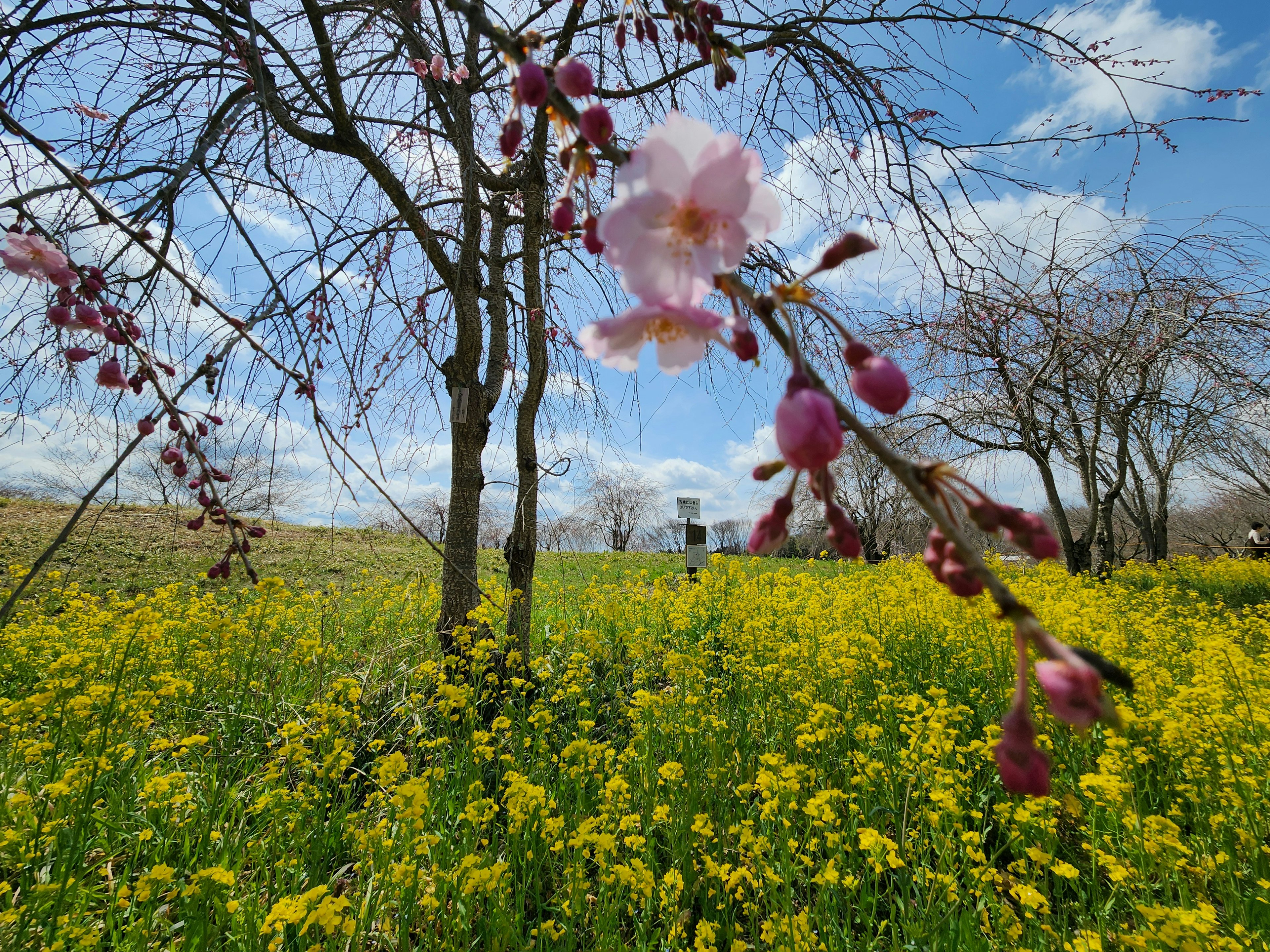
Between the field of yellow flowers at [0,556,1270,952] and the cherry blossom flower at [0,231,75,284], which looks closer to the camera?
the cherry blossom flower at [0,231,75,284]

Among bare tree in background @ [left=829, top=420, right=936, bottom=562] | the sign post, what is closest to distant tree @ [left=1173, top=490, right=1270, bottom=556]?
bare tree in background @ [left=829, top=420, right=936, bottom=562]

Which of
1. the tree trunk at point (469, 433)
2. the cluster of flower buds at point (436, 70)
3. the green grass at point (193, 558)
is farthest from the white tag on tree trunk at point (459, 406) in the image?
the green grass at point (193, 558)

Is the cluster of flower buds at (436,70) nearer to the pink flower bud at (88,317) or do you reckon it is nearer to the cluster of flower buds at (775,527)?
the pink flower bud at (88,317)

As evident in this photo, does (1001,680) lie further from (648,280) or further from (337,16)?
(337,16)

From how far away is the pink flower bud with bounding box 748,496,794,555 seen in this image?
18.9 inches

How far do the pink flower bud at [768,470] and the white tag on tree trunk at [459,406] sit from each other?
3414mm

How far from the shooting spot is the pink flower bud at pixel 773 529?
48cm

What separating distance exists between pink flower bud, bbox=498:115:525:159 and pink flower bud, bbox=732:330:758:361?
12.1 inches

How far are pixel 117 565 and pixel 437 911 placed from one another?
1117 centimetres

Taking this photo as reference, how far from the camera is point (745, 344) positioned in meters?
0.45

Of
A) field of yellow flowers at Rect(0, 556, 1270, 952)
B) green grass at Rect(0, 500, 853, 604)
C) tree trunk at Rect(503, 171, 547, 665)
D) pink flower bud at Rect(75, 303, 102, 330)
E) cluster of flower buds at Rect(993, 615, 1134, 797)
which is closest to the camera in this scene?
cluster of flower buds at Rect(993, 615, 1134, 797)

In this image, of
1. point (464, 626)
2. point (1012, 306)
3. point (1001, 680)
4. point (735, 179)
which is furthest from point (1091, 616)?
point (735, 179)

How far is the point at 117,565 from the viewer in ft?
32.4

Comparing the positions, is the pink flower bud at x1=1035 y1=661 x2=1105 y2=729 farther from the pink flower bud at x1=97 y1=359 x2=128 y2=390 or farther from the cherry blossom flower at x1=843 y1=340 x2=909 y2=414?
the pink flower bud at x1=97 y1=359 x2=128 y2=390
